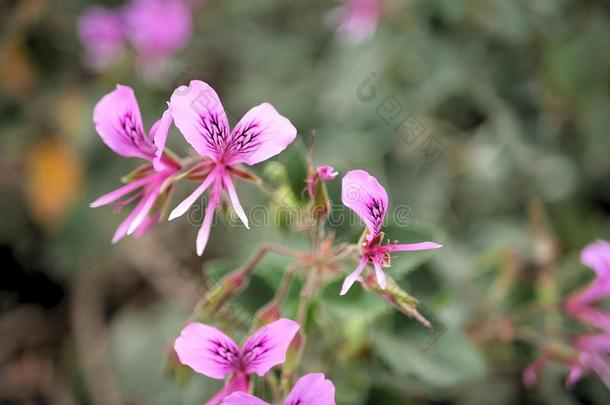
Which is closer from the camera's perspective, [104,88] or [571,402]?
[571,402]

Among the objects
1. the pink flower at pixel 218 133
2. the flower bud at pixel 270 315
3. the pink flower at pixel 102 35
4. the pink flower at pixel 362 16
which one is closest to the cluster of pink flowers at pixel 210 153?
the pink flower at pixel 218 133

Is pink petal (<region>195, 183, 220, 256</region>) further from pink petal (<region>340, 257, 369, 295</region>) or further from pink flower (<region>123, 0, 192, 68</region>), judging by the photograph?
pink flower (<region>123, 0, 192, 68</region>)

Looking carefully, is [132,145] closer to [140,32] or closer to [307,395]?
[307,395]

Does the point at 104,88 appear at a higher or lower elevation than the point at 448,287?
higher

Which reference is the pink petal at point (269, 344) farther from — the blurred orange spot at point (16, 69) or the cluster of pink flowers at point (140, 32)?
the blurred orange spot at point (16, 69)

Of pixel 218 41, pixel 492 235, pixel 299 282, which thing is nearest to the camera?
pixel 299 282

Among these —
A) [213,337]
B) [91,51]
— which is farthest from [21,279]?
[213,337]

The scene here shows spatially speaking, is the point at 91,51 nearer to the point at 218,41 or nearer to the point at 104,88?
the point at 104,88
